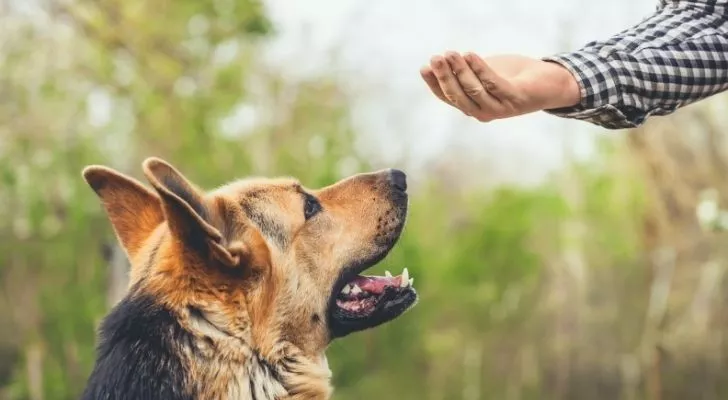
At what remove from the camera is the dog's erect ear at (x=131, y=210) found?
381 cm

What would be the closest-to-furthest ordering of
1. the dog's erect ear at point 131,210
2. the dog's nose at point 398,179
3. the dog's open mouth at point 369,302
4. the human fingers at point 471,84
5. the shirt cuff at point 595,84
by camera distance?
the human fingers at point 471,84
the shirt cuff at point 595,84
the dog's erect ear at point 131,210
the dog's open mouth at point 369,302
the dog's nose at point 398,179

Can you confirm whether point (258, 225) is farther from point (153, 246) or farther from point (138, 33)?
point (138, 33)

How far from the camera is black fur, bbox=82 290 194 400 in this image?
314cm

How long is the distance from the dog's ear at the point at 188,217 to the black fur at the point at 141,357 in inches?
9.3

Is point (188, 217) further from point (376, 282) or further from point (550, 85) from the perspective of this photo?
point (550, 85)

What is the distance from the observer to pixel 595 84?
2.49m

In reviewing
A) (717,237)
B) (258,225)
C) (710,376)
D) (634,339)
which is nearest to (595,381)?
(634,339)

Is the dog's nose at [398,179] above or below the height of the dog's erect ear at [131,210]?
Answer: below

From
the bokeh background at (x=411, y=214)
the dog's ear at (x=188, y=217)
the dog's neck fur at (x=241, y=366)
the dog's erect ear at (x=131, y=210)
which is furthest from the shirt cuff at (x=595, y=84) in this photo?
the bokeh background at (x=411, y=214)

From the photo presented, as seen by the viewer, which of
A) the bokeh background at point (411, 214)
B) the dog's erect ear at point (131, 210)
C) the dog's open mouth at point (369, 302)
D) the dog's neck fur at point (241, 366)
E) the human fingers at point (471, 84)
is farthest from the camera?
the bokeh background at point (411, 214)

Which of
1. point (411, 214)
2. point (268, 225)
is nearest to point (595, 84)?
point (268, 225)

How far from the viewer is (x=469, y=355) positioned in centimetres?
2064

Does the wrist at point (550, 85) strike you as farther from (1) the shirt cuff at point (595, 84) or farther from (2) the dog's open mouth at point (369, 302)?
(2) the dog's open mouth at point (369, 302)

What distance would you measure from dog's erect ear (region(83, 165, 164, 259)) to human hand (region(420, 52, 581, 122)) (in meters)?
1.64
